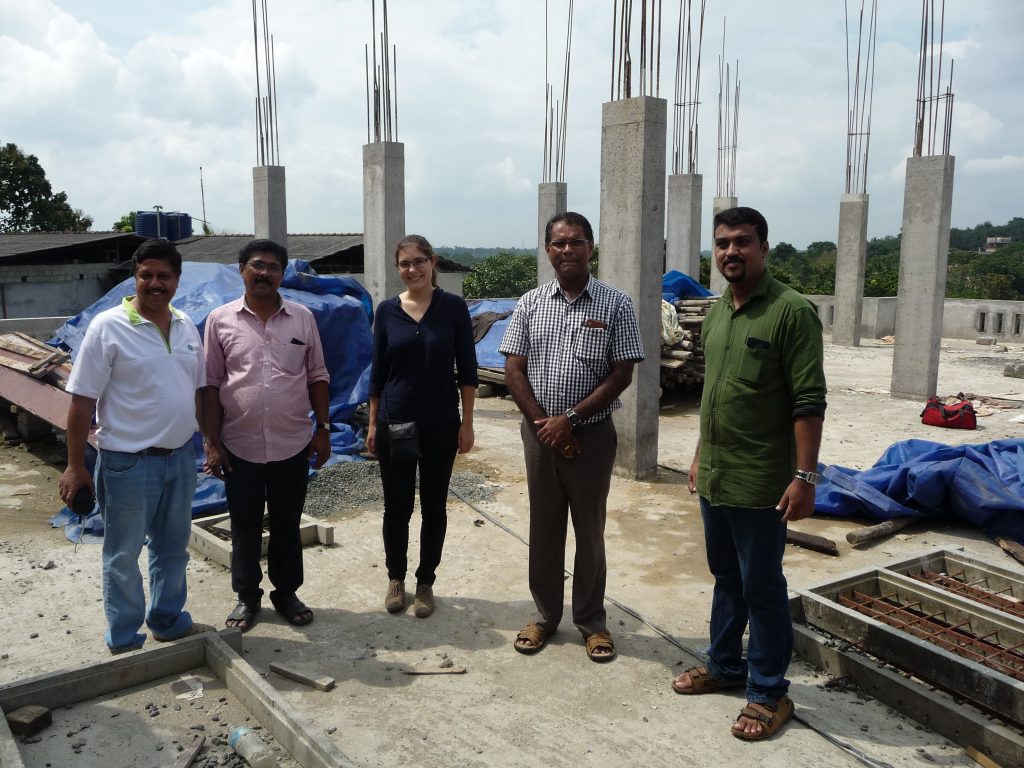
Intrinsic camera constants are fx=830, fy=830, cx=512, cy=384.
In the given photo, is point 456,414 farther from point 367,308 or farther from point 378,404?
point 367,308

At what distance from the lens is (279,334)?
3.88 metres

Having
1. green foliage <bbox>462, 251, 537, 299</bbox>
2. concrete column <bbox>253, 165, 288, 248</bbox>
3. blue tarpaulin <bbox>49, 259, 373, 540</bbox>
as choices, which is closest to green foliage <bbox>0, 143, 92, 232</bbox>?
green foliage <bbox>462, 251, 537, 299</bbox>

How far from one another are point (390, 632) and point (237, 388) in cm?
139

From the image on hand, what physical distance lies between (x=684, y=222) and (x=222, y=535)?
14952 mm

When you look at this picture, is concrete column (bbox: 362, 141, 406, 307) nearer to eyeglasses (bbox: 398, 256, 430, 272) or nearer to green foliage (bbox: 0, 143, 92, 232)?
eyeglasses (bbox: 398, 256, 430, 272)

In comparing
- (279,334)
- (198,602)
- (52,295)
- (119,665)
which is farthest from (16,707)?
(52,295)

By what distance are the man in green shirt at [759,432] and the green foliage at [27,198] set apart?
105 feet

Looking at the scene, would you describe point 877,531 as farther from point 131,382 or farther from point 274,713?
point 131,382

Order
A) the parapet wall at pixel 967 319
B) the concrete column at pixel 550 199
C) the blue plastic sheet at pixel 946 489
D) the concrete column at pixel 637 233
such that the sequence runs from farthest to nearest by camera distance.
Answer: the parapet wall at pixel 967 319, the concrete column at pixel 550 199, the concrete column at pixel 637 233, the blue plastic sheet at pixel 946 489

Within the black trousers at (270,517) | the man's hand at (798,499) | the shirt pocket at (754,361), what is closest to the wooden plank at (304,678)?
the black trousers at (270,517)

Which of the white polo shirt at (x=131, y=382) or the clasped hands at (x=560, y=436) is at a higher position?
the white polo shirt at (x=131, y=382)

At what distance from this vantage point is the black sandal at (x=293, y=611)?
4.11 metres

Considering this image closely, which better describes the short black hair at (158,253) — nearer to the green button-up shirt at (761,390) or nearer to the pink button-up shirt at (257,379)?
the pink button-up shirt at (257,379)

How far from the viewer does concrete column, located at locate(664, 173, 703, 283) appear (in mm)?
18266
